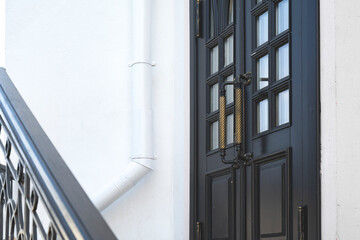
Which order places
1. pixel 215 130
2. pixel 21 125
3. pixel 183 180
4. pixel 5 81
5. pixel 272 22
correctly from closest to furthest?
pixel 21 125 → pixel 5 81 → pixel 272 22 → pixel 215 130 → pixel 183 180

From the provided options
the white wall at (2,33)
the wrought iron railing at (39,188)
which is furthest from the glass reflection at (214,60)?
the wrought iron railing at (39,188)

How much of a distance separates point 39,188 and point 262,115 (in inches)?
71.3

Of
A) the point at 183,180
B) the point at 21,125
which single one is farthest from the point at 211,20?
the point at 21,125

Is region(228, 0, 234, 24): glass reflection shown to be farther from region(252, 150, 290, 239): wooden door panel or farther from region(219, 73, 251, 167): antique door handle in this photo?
region(252, 150, 290, 239): wooden door panel

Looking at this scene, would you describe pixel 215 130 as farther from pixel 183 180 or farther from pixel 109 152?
pixel 109 152

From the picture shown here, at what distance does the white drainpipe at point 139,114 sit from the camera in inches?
157

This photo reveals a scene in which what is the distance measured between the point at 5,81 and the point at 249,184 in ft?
4.78

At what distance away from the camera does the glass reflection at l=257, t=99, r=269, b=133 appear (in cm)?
306

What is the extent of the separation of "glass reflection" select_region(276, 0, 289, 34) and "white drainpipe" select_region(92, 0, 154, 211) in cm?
128

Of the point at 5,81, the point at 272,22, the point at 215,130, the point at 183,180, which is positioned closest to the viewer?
the point at 5,81

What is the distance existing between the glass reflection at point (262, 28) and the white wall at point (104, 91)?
0.96m

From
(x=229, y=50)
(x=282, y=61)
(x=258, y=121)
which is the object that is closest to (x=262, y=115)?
(x=258, y=121)
